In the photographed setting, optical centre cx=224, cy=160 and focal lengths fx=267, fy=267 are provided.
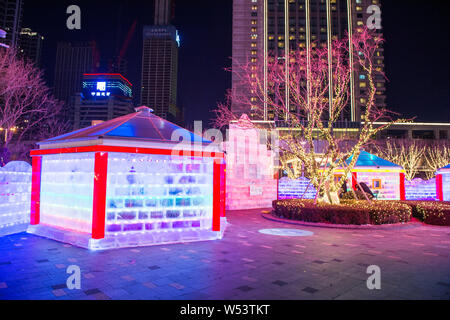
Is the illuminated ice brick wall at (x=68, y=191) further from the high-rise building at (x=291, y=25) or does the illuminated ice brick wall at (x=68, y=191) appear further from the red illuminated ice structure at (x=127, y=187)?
the high-rise building at (x=291, y=25)

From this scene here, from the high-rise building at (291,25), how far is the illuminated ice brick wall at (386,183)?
164 ft

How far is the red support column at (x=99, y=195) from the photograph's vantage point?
7.13m

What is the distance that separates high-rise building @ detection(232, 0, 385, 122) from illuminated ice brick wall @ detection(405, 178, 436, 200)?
4933cm

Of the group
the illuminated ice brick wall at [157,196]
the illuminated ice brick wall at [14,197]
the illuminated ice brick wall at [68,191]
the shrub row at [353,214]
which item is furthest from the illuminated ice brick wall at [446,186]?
the illuminated ice brick wall at [14,197]

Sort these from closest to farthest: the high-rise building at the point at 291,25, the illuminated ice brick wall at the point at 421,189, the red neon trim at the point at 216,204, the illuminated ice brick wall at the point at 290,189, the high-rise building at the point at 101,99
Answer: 1. the red neon trim at the point at 216,204
2. the illuminated ice brick wall at the point at 290,189
3. the illuminated ice brick wall at the point at 421,189
4. the high-rise building at the point at 291,25
5. the high-rise building at the point at 101,99

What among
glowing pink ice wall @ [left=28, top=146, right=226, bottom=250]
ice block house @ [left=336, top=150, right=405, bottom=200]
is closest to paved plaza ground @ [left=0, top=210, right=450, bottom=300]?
glowing pink ice wall @ [left=28, top=146, right=226, bottom=250]

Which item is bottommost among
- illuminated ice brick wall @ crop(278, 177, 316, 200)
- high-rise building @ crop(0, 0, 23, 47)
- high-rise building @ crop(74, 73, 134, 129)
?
illuminated ice brick wall @ crop(278, 177, 316, 200)

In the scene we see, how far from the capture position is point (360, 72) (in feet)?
224

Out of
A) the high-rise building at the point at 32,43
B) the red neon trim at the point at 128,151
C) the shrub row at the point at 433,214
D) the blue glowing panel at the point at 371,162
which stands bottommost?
the shrub row at the point at 433,214

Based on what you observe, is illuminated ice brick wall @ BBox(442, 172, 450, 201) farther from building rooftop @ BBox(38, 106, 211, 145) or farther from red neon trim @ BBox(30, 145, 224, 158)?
building rooftop @ BBox(38, 106, 211, 145)

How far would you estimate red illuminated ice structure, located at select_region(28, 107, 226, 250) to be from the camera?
7430 mm
